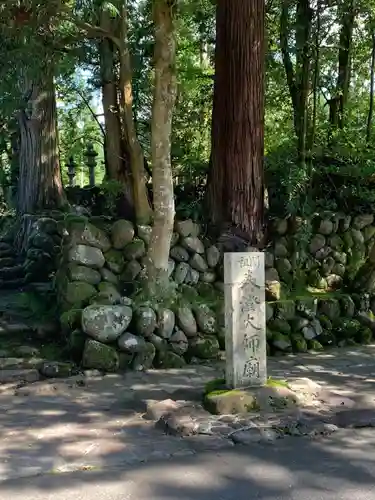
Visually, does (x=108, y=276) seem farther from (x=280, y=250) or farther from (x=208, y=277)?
(x=280, y=250)

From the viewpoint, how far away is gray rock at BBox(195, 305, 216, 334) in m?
7.70

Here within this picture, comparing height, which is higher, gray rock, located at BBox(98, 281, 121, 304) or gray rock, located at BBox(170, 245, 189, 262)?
gray rock, located at BBox(170, 245, 189, 262)

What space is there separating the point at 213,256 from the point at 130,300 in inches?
59.7

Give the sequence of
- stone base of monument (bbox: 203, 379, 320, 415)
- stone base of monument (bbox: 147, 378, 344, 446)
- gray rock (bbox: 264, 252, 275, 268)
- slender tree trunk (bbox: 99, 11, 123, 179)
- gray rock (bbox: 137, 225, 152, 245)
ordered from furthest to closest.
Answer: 1. gray rock (bbox: 264, 252, 275, 268)
2. slender tree trunk (bbox: 99, 11, 123, 179)
3. gray rock (bbox: 137, 225, 152, 245)
4. stone base of monument (bbox: 203, 379, 320, 415)
5. stone base of monument (bbox: 147, 378, 344, 446)

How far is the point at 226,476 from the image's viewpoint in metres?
4.03

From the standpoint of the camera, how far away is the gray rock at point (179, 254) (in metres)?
8.11

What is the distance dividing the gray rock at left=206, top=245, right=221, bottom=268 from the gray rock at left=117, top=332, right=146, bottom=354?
177cm

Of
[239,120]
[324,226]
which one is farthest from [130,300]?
[324,226]

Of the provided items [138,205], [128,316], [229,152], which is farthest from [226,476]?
[229,152]

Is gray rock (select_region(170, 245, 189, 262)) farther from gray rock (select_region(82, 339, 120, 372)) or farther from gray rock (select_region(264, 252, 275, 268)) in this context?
gray rock (select_region(82, 339, 120, 372))

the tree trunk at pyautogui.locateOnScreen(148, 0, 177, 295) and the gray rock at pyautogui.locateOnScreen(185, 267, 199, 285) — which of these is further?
the gray rock at pyautogui.locateOnScreen(185, 267, 199, 285)

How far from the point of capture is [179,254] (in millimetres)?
8133

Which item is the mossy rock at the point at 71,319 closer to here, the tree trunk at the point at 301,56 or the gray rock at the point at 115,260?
the gray rock at the point at 115,260

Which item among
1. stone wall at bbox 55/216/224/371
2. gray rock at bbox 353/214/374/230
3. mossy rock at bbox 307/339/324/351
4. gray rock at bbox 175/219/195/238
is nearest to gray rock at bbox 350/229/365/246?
gray rock at bbox 353/214/374/230
